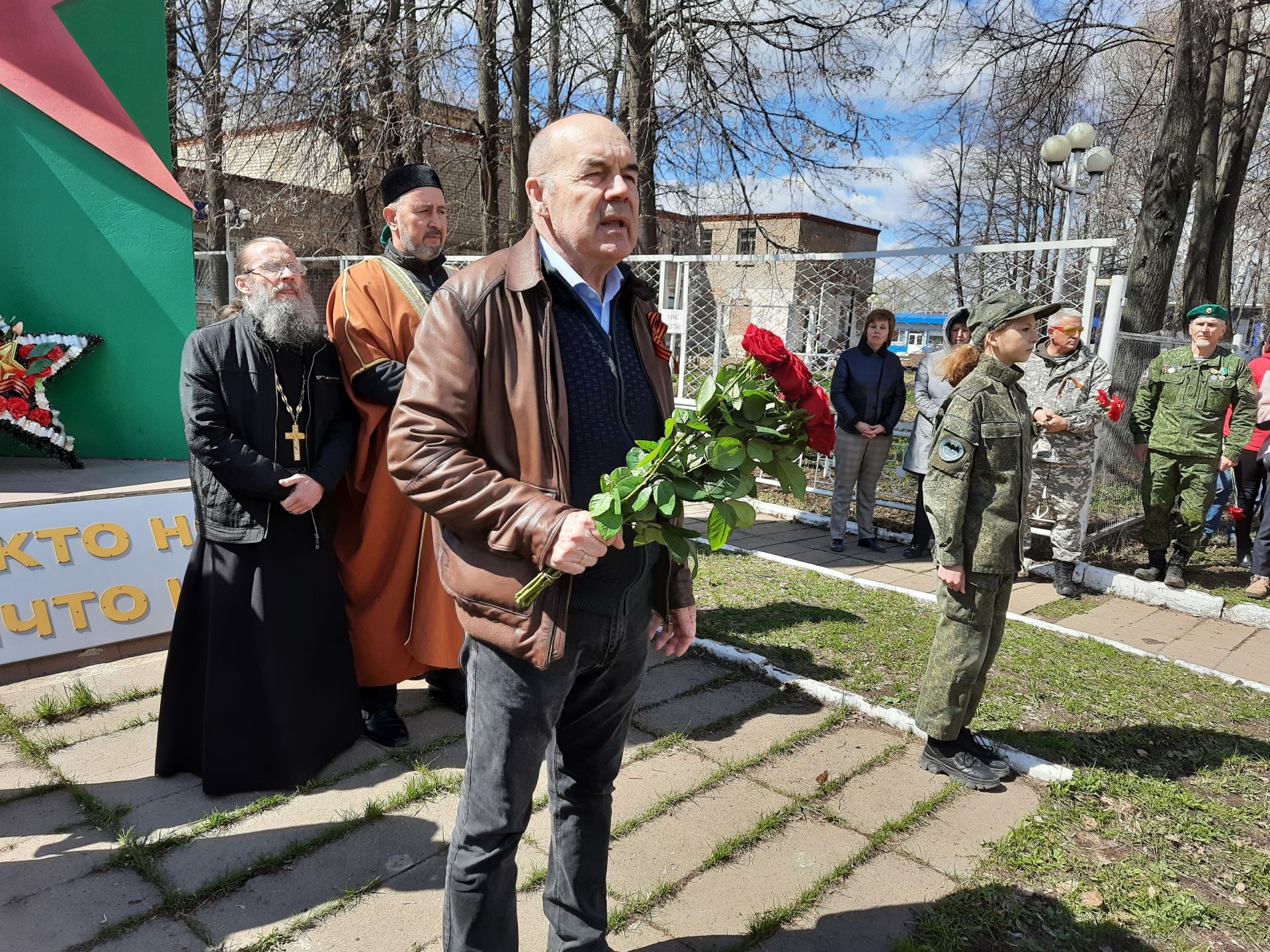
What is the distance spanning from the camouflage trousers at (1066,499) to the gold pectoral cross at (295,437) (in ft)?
16.6

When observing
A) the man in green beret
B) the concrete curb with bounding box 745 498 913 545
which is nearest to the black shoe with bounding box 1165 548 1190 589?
the man in green beret

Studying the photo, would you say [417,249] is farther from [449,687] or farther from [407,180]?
[449,687]

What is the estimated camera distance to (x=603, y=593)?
191 cm

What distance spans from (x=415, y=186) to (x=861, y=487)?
196 inches

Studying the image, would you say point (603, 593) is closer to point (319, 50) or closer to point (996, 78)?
point (319, 50)

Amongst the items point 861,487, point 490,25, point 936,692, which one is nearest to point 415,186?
point 936,692

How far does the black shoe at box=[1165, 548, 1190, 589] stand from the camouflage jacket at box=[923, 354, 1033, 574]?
400cm

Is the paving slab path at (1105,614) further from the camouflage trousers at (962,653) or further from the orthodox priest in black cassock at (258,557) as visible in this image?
the orthodox priest in black cassock at (258,557)

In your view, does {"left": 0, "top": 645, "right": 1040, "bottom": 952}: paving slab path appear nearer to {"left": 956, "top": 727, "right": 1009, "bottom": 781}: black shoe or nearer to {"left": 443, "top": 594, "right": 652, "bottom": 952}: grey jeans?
Result: {"left": 956, "top": 727, "right": 1009, "bottom": 781}: black shoe

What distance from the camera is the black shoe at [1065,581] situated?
6285 millimetres

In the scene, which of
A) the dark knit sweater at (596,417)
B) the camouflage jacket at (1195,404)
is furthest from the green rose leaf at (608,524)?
the camouflage jacket at (1195,404)

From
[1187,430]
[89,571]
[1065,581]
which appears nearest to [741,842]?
[89,571]

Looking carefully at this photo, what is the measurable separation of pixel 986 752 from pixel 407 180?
3382 millimetres

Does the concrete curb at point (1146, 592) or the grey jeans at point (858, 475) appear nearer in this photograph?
the concrete curb at point (1146, 592)
